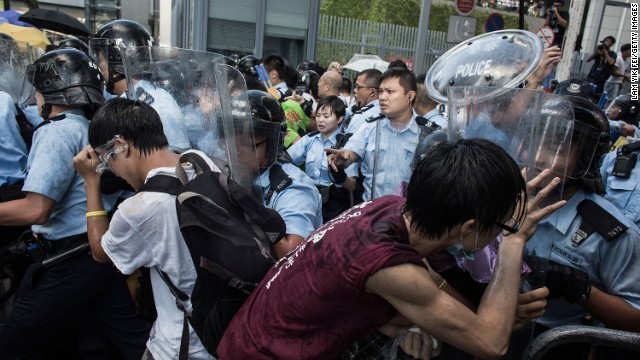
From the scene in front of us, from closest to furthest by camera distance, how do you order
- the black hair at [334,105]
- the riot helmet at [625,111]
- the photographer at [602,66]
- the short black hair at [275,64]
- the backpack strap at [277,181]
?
the backpack strap at [277,181]
the black hair at [334,105]
the riot helmet at [625,111]
the short black hair at [275,64]
the photographer at [602,66]

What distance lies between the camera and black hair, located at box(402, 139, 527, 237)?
4.41ft

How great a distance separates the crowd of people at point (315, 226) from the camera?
1.37 m

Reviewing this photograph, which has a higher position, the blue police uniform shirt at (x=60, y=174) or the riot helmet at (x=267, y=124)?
the riot helmet at (x=267, y=124)

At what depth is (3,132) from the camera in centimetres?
306

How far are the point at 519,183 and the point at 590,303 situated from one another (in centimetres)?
82

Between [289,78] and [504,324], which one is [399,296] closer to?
[504,324]

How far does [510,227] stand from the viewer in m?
1.42

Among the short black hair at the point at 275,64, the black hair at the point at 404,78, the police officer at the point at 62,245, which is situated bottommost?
the police officer at the point at 62,245

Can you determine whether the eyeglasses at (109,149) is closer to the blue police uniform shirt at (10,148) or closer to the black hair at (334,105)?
the blue police uniform shirt at (10,148)

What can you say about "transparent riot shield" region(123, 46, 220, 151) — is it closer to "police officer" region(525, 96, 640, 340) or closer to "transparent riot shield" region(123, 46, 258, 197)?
"transparent riot shield" region(123, 46, 258, 197)

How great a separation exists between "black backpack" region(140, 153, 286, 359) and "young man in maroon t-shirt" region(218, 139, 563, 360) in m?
0.20

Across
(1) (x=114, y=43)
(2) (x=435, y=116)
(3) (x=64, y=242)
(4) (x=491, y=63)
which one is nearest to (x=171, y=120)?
(3) (x=64, y=242)

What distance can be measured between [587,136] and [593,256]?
51 cm

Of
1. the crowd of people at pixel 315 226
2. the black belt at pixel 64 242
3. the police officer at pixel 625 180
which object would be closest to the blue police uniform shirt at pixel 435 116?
the crowd of people at pixel 315 226
